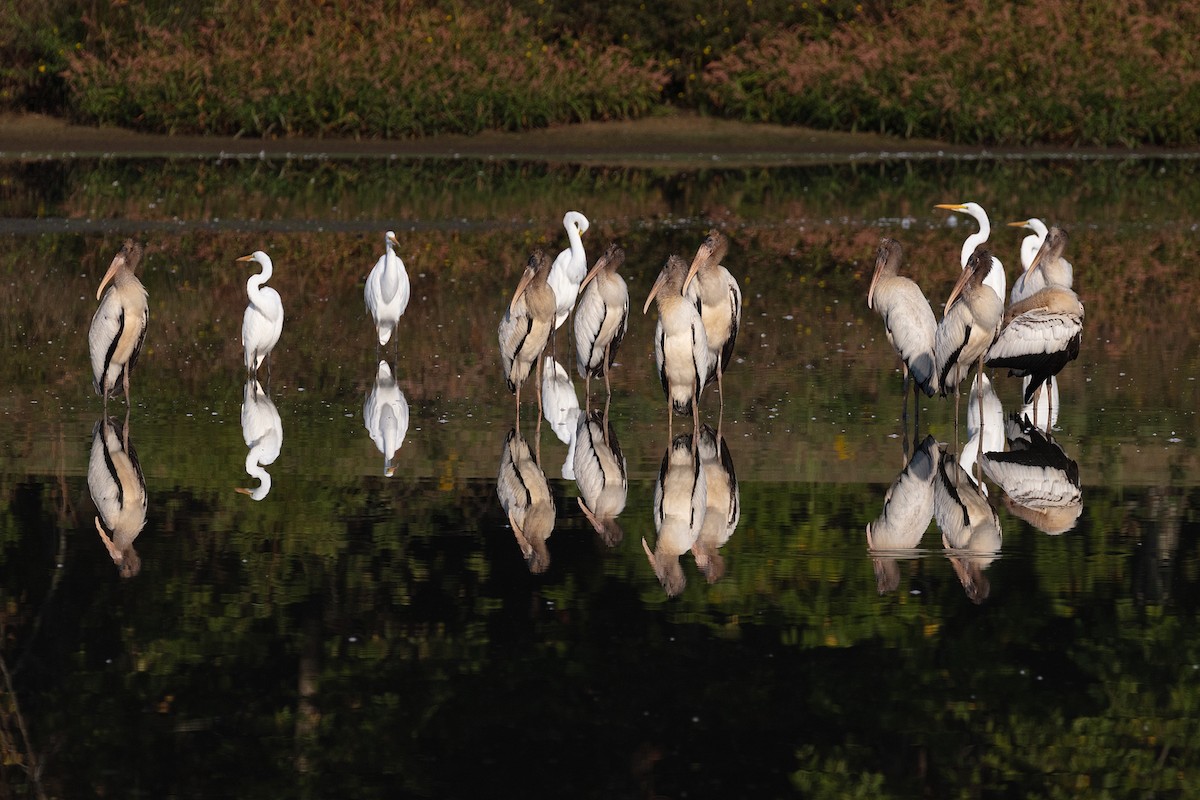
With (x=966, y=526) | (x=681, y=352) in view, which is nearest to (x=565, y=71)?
(x=681, y=352)

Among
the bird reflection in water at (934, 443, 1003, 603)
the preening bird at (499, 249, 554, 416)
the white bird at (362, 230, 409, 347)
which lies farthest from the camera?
the white bird at (362, 230, 409, 347)

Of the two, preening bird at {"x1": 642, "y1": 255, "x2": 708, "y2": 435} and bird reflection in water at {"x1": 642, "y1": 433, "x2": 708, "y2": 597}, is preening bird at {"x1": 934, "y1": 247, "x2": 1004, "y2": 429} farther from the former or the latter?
bird reflection in water at {"x1": 642, "y1": 433, "x2": 708, "y2": 597}

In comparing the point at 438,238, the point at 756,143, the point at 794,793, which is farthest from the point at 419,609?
the point at 756,143

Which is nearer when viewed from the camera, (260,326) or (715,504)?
(715,504)

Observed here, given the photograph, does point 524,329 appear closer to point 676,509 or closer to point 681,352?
point 681,352

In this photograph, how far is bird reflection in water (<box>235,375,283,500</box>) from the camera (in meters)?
9.88

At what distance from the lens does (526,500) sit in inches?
372

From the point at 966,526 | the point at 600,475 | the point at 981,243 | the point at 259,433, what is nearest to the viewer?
the point at 966,526

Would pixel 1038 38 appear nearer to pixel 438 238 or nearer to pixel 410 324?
pixel 438 238

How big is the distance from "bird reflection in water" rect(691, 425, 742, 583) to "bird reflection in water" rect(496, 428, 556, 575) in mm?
612

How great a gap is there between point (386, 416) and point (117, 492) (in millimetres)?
2355

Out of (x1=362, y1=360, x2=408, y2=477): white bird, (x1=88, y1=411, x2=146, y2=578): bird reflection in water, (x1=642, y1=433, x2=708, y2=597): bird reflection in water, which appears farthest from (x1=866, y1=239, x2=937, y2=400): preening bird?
(x1=88, y1=411, x2=146, y2=578): bird reflection in water

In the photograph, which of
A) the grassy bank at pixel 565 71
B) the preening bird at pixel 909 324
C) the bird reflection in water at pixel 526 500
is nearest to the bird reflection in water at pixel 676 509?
the bird reflection in water at pixel 526 500

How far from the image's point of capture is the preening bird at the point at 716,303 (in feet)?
38.8
